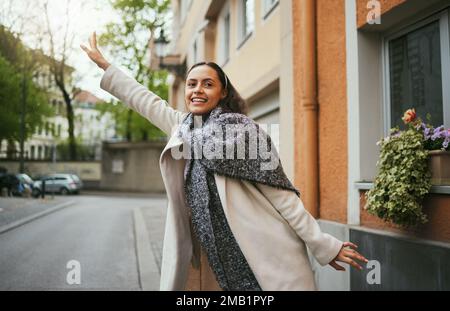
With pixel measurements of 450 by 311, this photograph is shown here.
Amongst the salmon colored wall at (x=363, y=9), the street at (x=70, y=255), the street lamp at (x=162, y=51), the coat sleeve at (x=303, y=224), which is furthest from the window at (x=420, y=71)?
the street lamp at (x=162, y=51)

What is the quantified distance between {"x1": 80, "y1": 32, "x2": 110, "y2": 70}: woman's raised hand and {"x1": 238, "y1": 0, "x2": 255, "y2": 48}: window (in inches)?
230

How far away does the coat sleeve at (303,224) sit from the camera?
1.78 m

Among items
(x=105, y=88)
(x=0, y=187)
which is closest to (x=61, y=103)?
(x=0, y=187)

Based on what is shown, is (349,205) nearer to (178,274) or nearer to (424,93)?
(424,93)

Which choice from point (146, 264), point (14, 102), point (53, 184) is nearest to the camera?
point (14, 102)

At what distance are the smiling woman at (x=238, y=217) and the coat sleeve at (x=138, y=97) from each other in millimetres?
264

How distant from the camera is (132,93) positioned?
86.2 inches

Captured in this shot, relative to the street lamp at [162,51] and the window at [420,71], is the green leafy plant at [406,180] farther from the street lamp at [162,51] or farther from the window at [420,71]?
the street lamp at [162,51]

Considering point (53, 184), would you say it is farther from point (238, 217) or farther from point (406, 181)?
point (238, 217)

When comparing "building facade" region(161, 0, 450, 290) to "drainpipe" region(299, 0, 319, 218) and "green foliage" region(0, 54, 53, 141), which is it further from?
"green foliage" region(0, 54, 53, 141)

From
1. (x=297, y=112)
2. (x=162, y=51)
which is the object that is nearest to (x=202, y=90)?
(x=297, y=112)

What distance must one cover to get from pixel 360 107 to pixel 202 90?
2.31 meters

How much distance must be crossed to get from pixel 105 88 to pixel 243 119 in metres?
0.75

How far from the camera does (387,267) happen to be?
11.0 ft
